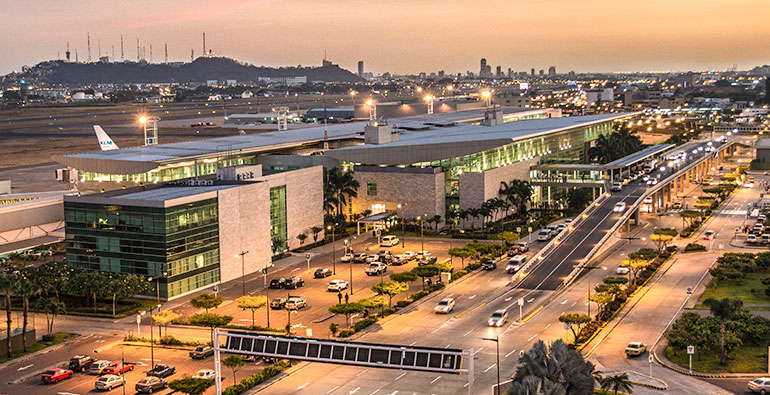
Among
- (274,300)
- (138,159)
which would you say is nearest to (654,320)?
(274,300)

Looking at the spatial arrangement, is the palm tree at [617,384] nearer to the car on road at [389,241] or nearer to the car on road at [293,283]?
the car on road at [293,283]

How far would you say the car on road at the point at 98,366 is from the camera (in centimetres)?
5698

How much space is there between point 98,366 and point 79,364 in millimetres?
1742

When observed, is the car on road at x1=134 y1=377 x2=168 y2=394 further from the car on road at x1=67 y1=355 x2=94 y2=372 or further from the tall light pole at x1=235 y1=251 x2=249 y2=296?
the tall light pole at x1=235 y1=251 x2=249 y2=296

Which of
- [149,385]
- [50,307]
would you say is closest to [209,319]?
[149,385]

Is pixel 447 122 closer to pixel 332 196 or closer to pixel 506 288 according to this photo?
pixel 332 196

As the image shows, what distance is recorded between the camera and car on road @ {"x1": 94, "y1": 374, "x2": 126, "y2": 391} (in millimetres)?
53750

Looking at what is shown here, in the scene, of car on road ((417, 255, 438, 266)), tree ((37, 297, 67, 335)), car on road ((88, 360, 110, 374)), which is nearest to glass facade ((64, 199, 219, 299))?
tree ((37, 297, 67, 335))

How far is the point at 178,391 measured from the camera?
5156cm

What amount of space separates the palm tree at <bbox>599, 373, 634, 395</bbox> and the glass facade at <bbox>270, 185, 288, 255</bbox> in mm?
51263

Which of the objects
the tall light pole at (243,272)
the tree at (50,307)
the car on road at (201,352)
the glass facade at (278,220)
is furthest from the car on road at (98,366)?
the glass facade at (278,220)

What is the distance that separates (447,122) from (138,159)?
68486mm

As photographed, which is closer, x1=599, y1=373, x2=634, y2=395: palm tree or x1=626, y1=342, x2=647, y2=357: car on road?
x1=599, y1=373, x2=634, y2=395: palm tree

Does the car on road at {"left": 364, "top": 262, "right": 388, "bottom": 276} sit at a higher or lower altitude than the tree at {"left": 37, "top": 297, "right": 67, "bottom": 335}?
lower
